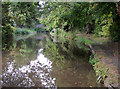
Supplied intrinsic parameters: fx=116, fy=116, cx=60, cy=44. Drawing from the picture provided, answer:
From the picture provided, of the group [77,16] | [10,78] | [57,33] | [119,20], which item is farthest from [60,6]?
[57,33]

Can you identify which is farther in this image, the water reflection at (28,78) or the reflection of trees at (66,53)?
the reflection of trees at (66,53)

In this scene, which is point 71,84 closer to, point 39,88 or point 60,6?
point 39,88

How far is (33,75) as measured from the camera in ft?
14.1

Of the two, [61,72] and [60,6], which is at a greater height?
[60,6]

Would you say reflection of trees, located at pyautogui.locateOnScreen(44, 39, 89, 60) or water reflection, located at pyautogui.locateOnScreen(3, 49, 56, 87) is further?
reflection of trees, located at pyautogui.locateOnScreen(44, 39, 89, 60)

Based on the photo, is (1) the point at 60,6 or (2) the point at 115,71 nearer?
(2) the point at 115,71

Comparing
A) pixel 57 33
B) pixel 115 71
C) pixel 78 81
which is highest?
pixel 57 33

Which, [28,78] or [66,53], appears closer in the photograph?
[28,78]

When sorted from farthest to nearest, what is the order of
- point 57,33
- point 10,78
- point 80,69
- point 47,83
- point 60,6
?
point 57,33 < point 60,6 < point 80,69 < point 10,78 < point 47,83

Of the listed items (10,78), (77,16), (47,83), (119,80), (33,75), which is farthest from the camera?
(77,16)

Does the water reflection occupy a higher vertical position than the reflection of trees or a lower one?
lower

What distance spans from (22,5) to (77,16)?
641 centimetres

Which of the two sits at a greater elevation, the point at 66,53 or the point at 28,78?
the point at 66,53

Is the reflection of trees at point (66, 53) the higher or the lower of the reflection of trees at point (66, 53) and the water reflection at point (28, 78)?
the higher
